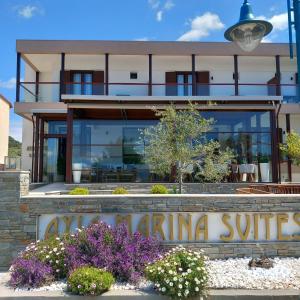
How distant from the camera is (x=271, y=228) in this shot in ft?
23.0

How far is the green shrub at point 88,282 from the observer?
526cm

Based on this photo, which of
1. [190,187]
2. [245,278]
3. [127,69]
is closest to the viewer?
[245,278]

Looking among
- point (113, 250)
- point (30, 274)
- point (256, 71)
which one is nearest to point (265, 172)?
point (256, 71)

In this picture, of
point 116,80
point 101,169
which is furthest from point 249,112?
point 116,80

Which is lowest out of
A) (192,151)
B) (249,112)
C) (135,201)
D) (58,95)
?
(135,201)

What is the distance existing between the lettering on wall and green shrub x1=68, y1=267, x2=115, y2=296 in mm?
1538

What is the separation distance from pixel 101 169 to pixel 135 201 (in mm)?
8905

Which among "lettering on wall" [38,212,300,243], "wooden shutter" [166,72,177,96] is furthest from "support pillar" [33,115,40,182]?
"lettering on wall" [38,212,300,243]

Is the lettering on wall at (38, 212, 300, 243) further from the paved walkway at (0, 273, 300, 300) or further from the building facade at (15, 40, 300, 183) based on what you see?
the building facade at (15, 40, 300, 183)

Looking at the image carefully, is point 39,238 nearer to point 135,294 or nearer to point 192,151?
point 135,294

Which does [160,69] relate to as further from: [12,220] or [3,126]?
[12,220]

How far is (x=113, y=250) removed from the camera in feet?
20.2

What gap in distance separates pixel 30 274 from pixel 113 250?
1.30 meters

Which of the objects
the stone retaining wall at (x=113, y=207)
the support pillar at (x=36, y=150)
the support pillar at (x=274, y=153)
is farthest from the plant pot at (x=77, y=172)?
the stone retaining wall at (x=113, y=207)
